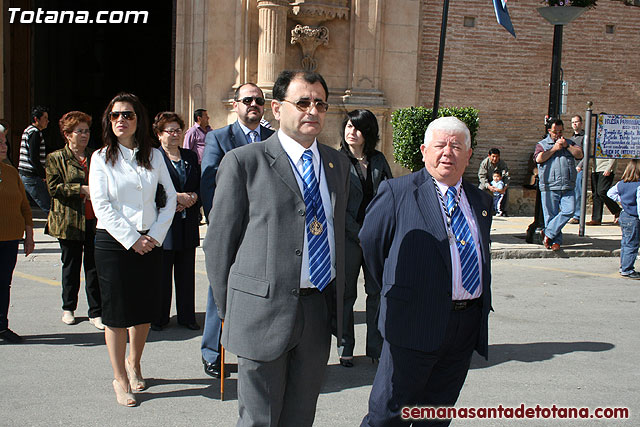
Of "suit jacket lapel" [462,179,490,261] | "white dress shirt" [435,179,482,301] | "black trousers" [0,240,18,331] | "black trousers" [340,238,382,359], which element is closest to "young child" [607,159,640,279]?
"black trousers" [340,238,382,359]

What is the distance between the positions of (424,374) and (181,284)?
3713 millimetres

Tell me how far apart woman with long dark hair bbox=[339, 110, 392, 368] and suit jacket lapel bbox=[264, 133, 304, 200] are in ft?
7.84

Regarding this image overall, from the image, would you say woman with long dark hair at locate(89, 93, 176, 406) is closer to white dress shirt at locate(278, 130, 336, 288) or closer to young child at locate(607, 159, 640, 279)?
white dress shirt at locate(278, 130, 336, 288)

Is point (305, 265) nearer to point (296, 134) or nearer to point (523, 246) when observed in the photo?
point (296, 134)

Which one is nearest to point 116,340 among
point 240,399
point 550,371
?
point 240,399

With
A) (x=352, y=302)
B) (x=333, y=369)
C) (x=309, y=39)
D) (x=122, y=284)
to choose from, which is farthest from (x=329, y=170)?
(x=309, y=39)

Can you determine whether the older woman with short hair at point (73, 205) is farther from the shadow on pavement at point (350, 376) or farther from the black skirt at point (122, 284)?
the shadow on pavement at point (350, 376)

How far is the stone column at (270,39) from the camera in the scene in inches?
561

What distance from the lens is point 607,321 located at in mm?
7625

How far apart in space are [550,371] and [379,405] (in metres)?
2.69

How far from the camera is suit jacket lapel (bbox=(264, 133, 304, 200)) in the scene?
3.53 metres

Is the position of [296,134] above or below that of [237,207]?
above

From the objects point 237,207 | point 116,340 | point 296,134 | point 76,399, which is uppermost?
point 296,134

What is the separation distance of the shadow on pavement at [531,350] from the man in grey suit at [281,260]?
112 inches
